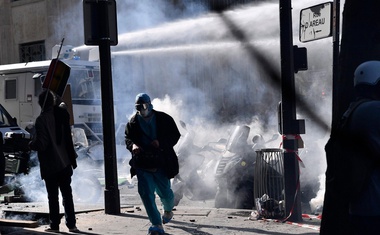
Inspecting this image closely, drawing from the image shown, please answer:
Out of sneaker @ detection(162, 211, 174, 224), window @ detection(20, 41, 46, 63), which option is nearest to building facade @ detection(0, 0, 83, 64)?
window @ detection(20, 41, 46, 63)

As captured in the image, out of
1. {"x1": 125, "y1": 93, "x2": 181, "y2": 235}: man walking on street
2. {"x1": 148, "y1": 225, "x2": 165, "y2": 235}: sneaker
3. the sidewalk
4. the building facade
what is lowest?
the sidewalk

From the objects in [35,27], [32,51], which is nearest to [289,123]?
[35,27]

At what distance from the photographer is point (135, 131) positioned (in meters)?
7.58

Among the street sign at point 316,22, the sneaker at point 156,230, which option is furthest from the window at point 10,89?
the sneaker at point 156,230

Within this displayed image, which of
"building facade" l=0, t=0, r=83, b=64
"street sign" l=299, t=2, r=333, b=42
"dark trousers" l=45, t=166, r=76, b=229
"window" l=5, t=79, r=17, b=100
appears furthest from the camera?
"building facade" l=0, t=0, r=83, b=64

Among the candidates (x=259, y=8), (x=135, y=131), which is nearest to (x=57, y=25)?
(x=259, y=8)

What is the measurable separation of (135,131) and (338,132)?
12.3 feet

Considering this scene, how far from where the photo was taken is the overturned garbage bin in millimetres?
8516

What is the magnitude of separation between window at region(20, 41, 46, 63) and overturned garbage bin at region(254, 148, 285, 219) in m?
19.0

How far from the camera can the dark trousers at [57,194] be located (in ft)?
25.8

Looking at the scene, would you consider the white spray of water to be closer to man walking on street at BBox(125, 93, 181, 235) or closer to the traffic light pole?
the traffic light pole

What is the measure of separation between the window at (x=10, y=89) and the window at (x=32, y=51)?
8.49m

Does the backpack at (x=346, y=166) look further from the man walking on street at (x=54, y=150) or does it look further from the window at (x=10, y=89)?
the window at (x=10, y=89)

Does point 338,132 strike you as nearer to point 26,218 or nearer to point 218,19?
point 26,218
